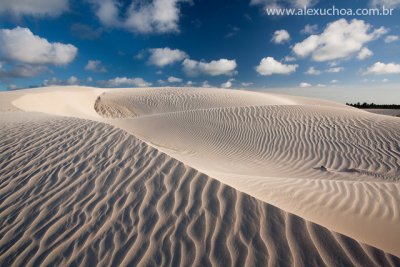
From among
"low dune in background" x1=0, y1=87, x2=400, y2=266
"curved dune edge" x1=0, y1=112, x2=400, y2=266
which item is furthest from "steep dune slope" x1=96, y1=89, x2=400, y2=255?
"curved dune edge" x1=0, y1=112, x2=400, y2=266

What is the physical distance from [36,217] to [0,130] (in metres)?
4.62

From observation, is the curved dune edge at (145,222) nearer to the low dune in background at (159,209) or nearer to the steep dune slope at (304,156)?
the low dune in background at (159,209)

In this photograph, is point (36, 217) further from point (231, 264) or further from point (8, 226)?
point (231, 264)

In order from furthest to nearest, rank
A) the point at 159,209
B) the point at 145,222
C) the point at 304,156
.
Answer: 1. the point at 304,156
2. the point at 159,209
3. the point at 145,222

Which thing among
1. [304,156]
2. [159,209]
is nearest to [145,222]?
[159,209]

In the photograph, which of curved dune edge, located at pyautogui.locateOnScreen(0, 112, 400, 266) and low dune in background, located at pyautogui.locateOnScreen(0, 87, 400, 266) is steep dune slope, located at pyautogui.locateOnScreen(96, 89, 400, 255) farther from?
curved dune edge, located at pyautogui.locateOnScreen(0, 112, 400, 266)

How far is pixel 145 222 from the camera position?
3.24 meters

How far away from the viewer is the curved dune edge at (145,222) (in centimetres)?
272

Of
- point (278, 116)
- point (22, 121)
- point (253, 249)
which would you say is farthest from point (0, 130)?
point (278, 116)

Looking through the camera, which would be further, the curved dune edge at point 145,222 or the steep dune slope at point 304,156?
the steep dune slope at point 304,156

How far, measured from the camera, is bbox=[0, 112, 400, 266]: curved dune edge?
2.72 metres

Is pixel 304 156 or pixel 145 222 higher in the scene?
pixel 145 222

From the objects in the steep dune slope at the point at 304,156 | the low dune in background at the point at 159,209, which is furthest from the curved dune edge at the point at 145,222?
the steep dune slope at the point at 304,156

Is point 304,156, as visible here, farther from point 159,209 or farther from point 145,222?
point 145,222
